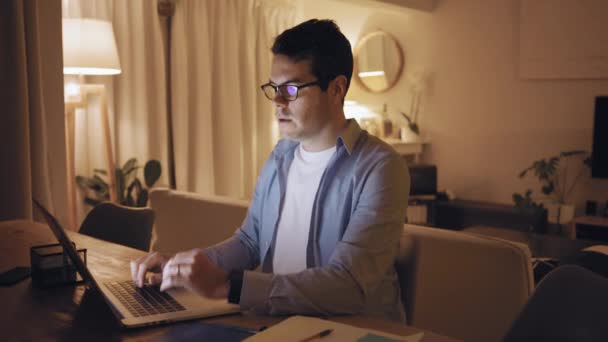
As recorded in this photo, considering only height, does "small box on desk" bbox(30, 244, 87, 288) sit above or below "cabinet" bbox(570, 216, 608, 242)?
above

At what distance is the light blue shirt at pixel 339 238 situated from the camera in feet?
3.65

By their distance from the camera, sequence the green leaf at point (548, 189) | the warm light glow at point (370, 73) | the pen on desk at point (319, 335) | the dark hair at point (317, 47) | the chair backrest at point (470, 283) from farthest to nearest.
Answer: the warm light glow at point (370, 73)
the green leaf at point (548, 189)
the chair backrest at point (470, 283)
the dark hair at point (317, 47)
the pen on desk at point (319, 335)

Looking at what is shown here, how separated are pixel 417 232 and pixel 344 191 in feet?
2.17

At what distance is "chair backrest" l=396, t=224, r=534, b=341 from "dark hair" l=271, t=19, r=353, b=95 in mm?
572

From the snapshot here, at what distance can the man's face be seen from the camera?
1.43 meters

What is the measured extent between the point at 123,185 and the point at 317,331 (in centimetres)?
314

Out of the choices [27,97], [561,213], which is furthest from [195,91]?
[561,213]

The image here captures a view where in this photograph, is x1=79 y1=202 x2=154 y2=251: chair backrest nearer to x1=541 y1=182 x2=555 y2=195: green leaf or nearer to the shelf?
the shelf

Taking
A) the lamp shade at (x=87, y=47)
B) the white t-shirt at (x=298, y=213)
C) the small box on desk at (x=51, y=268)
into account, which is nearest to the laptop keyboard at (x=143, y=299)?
the small box on desk at (x=51, y=268)

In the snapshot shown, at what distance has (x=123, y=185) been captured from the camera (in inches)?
151

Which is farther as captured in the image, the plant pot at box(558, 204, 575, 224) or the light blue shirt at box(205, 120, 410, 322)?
the plant pot at box(558, 204, 575, 224)

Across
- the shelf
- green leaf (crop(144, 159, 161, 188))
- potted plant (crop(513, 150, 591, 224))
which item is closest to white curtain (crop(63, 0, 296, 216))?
green leaf (crop(144, 159, 161, 188))

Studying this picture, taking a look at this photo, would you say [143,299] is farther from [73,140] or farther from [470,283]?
[73,140]

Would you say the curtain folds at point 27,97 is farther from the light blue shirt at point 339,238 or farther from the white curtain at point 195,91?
the light blue shirt at point 339,238
